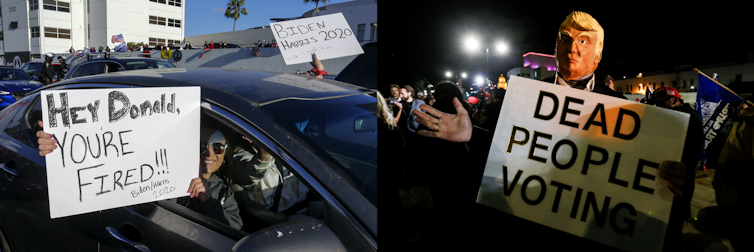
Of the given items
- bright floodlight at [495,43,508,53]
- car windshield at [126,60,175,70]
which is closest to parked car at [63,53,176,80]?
car windshield at [126,60,175,70]

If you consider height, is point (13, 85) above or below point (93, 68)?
below

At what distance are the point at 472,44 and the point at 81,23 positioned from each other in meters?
48.1

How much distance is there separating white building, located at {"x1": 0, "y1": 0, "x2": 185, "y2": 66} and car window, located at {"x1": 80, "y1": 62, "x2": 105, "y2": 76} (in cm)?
3485

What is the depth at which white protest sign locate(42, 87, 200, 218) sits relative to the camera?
Answer: 4.85 feet

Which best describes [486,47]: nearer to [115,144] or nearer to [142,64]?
[115,144]

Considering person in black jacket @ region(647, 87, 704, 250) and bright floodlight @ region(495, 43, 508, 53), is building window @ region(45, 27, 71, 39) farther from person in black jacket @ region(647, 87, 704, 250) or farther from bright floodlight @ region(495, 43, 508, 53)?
person in black jacket @ region(647, 87, 704, 250)

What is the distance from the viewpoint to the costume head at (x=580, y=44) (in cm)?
143

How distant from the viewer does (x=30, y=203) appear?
1714 millimetres

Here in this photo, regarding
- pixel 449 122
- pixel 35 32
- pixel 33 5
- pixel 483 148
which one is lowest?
pixel 483 148

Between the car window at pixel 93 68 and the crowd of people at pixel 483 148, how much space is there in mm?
7272

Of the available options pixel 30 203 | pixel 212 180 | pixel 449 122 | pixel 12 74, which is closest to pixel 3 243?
pixel 30 203

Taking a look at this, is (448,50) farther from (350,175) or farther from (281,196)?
(281,196)

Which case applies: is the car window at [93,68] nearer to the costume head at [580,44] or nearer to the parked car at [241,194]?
the parked car at [241,194]

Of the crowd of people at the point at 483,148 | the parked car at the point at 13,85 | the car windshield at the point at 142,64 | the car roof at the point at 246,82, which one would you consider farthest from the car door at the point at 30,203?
the parked car at the point at 13,85
